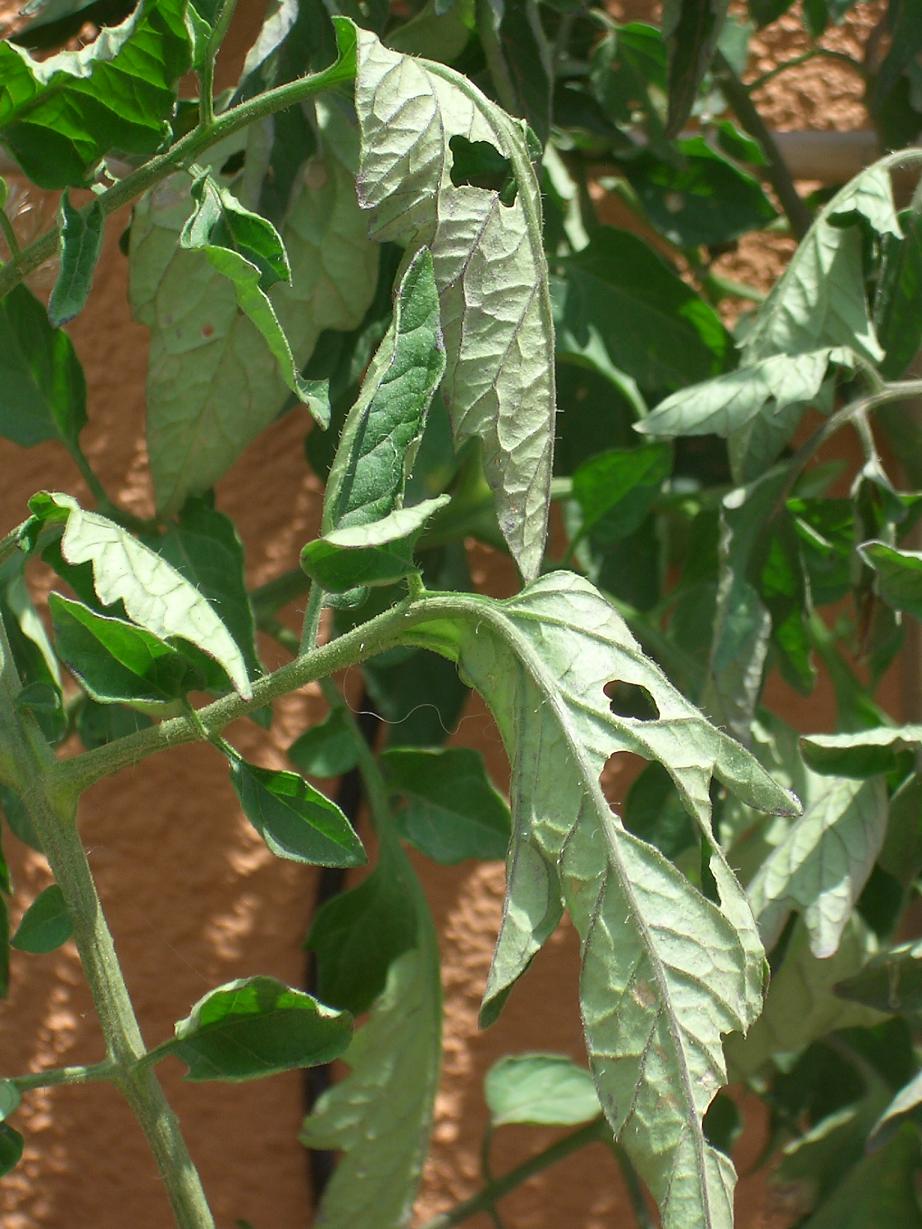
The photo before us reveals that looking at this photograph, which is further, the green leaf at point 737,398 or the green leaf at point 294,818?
the green leaf at point 737,398

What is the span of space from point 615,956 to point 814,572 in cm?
36

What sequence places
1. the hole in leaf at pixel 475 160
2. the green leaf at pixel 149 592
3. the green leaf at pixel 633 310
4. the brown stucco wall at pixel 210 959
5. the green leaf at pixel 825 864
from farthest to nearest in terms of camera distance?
1. the brown stucco wall at pixel 210 959
2. the green leaf at pixel 633 310
3. the green leaf at pixel 825 864
4. the hole in leaf at pixel 475 160
5. the green leaf at pixel 149 592

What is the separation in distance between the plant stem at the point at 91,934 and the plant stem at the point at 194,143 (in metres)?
0.12

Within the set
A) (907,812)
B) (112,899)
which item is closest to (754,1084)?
(907,812)

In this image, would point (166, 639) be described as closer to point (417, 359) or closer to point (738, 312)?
point (417, 359)

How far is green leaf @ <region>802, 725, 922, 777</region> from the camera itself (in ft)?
A: 1.70

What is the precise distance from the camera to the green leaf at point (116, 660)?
1.23ft

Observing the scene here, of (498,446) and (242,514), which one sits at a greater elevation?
(498,446)

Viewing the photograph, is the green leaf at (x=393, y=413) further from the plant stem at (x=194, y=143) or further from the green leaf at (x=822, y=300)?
the green leaf at (x=822, y=300)

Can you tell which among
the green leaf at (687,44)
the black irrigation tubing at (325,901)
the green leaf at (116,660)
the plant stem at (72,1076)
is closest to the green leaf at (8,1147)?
the plant stem at (72,1076)

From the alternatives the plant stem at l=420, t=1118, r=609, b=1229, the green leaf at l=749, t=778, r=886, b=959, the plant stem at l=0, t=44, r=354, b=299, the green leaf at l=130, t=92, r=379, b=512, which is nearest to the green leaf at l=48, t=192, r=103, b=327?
the plant stem at l=0, t=44, r=354, b=299

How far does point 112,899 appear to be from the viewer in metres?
0.78

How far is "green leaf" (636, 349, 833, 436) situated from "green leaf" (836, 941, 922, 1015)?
0.71ft

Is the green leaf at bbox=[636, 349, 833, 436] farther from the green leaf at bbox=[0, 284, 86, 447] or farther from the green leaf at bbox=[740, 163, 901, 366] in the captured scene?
the green leaf at bbox=[0, 284, 86, 447]
